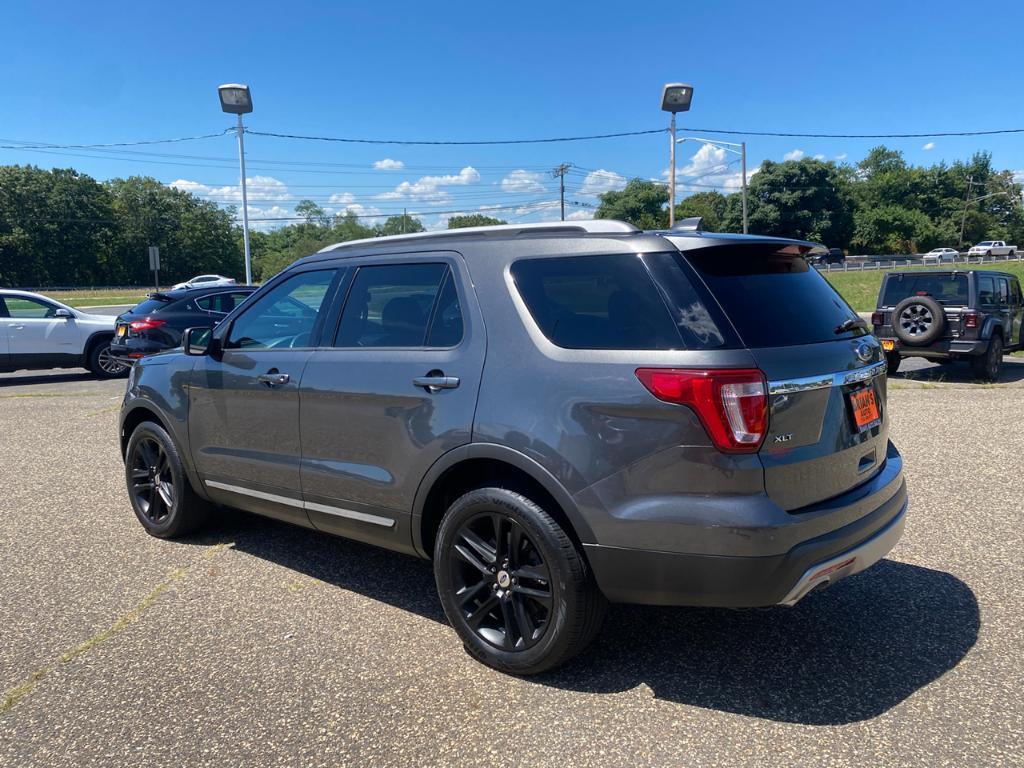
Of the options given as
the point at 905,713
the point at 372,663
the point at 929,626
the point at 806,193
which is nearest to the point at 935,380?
the point at 929,626

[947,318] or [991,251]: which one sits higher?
[991,251]

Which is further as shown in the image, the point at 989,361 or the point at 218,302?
the point at 218,302

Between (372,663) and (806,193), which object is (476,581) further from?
(806,193)

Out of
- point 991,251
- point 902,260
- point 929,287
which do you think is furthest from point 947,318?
point 902,260

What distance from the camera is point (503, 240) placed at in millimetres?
3219

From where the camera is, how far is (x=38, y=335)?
42.1 feet

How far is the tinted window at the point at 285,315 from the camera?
391cm

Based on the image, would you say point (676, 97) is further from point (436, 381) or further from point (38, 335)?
point (436, 381)

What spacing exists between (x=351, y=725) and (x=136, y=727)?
30.5 inches

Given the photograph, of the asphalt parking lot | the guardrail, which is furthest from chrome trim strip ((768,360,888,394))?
the guardrail

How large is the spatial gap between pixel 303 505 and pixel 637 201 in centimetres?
10738

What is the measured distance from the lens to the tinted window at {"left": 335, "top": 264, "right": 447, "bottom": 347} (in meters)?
3.42

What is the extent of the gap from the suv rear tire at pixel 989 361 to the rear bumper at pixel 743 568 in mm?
9692

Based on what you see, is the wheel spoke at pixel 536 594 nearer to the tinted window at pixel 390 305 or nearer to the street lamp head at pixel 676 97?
the tinted window at pixel 390 305
